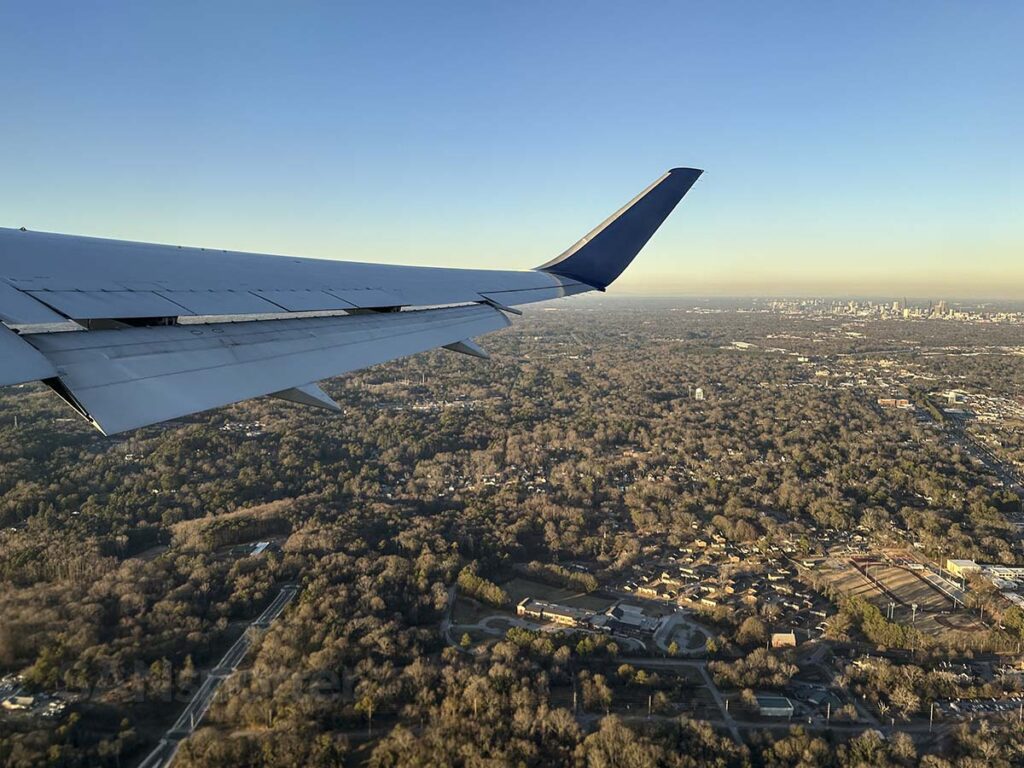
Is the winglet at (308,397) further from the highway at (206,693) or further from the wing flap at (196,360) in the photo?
the highway at (206,693)

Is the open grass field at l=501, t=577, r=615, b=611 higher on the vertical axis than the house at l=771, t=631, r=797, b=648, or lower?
lower

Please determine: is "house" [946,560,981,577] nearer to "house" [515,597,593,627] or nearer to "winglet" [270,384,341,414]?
"house" [515,597,593,627]

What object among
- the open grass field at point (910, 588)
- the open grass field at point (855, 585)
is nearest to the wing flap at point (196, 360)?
the open grass field at point (855, 585)

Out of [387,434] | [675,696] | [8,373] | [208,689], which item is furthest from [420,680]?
[387,434]

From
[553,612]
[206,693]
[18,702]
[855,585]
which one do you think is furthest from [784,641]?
[18,702]

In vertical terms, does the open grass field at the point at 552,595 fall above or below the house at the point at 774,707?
below

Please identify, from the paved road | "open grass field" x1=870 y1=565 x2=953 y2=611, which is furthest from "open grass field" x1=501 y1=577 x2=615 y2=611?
"open grass field" x1=870 y1=565 x2=953 y2=611

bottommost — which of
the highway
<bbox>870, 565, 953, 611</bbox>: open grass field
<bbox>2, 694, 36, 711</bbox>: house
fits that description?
<bbox>870, 565, 953, 611</bbox>: open grass field
